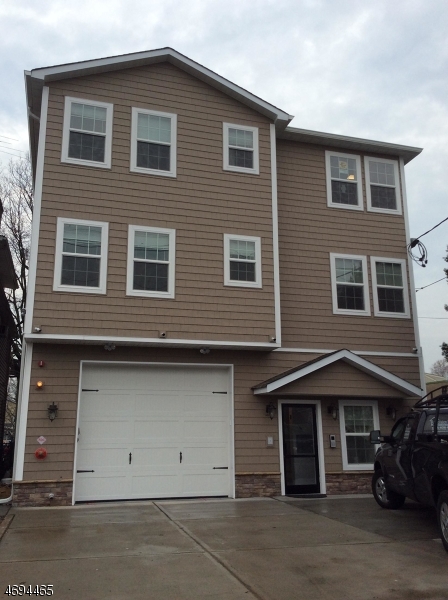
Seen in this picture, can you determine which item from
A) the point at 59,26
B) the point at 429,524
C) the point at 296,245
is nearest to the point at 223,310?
the point at 296,245

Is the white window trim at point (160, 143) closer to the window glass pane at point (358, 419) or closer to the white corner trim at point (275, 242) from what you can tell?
the white corner trim at point (275, 242)

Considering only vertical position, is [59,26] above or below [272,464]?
above

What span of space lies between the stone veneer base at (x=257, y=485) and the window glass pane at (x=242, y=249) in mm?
4590

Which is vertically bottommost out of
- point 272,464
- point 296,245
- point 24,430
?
point 272,464

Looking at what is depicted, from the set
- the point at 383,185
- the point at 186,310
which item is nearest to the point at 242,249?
the point at 186,310

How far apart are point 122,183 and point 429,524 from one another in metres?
8.45

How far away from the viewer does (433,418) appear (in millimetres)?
8078

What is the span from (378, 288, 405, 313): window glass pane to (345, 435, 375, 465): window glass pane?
3160 mm

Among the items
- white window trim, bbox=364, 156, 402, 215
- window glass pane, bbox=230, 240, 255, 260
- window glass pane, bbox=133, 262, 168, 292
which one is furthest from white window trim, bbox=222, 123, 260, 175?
white window trim, bbox=364, 156, 402, 215

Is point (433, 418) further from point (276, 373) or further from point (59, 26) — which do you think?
point (59, 26)

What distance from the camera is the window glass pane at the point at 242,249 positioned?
12.0 metres

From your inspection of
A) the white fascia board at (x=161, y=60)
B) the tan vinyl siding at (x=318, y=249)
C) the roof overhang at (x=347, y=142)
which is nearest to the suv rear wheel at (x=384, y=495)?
the tan vinyl siding at (x=318, y=249)

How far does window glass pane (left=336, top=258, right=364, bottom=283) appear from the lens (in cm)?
1328

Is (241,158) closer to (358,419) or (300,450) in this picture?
(358,419)
